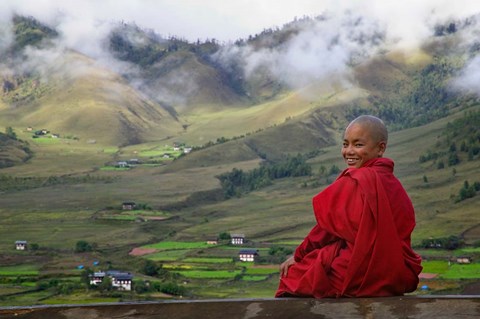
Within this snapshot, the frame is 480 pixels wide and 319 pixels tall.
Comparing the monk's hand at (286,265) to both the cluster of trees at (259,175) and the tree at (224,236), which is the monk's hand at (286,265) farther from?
the cluster of trees at (259,175)

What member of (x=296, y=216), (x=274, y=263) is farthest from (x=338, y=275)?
(x=296, y=216)

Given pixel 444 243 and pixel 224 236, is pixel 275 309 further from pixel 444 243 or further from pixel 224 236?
pixel 224 236

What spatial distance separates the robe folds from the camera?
7242 millimetres

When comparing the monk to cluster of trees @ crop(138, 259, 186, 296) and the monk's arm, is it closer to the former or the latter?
the monk's arm

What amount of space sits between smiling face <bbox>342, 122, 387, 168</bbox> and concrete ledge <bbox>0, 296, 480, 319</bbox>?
132 cm

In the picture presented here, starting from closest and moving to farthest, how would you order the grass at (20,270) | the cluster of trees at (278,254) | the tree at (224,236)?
the grass at (20,270)
the cluster of trees at (278,254)
the tree at (224,236)

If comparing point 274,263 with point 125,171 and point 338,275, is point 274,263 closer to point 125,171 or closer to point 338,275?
point 338,275

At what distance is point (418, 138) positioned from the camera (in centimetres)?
14088

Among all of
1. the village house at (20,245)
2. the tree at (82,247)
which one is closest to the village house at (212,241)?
the tree at (82,247)

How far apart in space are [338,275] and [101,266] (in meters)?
61.8

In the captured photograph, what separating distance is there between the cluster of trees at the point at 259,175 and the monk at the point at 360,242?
11334 cm

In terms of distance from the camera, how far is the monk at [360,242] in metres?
7.24

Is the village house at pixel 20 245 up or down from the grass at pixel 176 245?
up

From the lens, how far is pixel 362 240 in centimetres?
723
